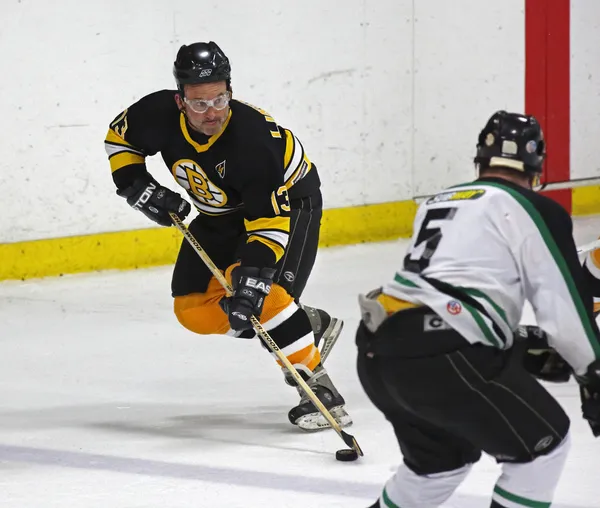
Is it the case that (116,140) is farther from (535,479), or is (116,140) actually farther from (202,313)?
(535,479)

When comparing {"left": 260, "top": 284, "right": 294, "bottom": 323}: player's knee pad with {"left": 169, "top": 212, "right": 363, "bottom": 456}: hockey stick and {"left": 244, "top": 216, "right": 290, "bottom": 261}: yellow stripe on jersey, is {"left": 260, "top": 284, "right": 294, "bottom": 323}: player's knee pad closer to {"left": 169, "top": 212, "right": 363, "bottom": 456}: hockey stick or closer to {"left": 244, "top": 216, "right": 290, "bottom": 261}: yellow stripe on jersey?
{"left": 169, "top": 212, "right": 363, "bottom": 456}: hockey stick

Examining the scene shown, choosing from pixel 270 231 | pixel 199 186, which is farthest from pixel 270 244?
pixel 199 186

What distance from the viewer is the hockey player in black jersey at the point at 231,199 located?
3.42 metres

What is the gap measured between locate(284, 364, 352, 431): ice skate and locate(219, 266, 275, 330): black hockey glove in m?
0.32

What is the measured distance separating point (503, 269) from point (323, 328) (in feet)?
5.97

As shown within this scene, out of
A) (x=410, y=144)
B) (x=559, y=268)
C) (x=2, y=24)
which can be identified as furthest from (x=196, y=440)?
(x=410, y=144)

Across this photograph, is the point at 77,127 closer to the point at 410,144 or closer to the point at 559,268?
the point at 410,144

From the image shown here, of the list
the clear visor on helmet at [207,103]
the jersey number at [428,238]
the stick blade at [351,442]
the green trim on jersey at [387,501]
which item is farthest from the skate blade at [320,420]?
the jersey number at [428,238]

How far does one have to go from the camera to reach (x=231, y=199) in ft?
11.8

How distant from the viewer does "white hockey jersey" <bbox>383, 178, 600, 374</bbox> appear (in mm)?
2264

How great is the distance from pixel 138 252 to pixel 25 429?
2190 mm

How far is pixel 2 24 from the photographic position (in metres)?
5.48

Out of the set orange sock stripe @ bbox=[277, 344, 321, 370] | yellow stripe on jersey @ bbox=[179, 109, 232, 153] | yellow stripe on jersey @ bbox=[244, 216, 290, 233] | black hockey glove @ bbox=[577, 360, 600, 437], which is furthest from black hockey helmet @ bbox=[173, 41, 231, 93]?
black hockey glove @ bbox=[577, 360, 600, 437]

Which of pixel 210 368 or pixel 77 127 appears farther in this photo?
pixel 77 127
